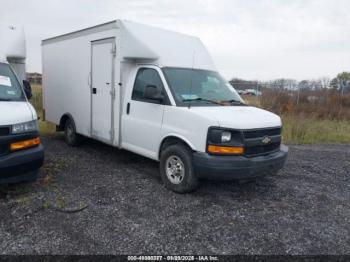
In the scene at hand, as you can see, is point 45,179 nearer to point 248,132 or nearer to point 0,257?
point 0,257

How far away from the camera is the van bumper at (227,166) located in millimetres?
4238

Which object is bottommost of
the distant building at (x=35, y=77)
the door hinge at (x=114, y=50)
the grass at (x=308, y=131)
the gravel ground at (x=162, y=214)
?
the gravel ground at (x=162, y=214)

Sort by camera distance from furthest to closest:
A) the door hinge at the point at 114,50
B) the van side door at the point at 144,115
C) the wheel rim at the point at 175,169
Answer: the door hinge at the point at 114,50
the van side door at the point at 144,115
the wheel rim at the point at 175,169

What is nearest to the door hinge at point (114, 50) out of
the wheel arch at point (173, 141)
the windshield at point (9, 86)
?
the windshield at point (9, 86)

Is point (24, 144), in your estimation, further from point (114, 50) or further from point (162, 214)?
point (114, 50)

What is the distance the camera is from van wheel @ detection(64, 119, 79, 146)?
7.45 metres

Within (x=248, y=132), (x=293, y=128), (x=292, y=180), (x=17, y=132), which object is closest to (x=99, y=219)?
(x=17, y=132)

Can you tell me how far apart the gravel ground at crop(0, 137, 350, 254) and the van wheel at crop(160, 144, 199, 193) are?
0.16 metres

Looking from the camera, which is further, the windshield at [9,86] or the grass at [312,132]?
the grass at [312,132]

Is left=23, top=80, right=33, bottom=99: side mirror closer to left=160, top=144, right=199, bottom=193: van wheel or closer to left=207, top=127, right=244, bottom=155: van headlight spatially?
left=160, top=144, right=199, bottom=193: van wheel

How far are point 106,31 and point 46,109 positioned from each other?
3797 millimetres

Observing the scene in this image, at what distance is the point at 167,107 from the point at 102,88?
206 cm

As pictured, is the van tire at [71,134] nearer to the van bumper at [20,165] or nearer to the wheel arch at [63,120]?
the wheel arch at [63,120]

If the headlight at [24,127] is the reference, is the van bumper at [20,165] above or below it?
below
